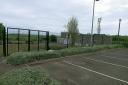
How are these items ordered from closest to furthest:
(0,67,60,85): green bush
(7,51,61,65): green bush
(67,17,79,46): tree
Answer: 1. (0,67,60,85): green bush
2. (7,51,61,65): green bush
3. (67,17,79,46): tree

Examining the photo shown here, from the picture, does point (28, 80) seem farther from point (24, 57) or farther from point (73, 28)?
point (73, 28)

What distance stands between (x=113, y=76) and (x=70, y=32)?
19.1 meters

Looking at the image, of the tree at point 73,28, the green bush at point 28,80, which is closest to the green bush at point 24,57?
the green bush at point 28,80

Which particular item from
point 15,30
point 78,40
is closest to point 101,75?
point 15,30

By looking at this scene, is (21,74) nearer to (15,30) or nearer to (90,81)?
(90,81)

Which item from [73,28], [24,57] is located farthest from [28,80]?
[73,28]

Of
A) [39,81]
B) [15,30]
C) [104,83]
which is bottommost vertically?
[104,83]

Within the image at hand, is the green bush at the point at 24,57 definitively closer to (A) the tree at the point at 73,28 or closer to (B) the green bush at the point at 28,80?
(B) the green bush at the point at 28,80

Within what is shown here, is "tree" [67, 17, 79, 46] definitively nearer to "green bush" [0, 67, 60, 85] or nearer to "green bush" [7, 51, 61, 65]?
"green bush" [7, 51, 61, 65]

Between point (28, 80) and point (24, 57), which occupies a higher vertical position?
point (24, 57)

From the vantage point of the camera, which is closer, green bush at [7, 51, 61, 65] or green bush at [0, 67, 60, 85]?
green bush at [0, 67, 60, 85]

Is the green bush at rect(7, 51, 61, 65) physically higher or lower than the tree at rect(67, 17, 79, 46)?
lower

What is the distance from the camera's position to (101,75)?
287 inches

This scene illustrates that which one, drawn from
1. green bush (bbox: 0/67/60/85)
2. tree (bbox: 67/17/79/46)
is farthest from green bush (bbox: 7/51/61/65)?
tree (bbox: 67/17/79/46)
